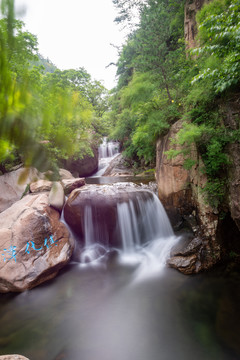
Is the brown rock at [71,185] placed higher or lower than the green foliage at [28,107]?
lower

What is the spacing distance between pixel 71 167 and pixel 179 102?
10.2 meters

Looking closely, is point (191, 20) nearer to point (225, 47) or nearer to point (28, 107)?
point (225, 47)

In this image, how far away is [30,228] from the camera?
467 cm

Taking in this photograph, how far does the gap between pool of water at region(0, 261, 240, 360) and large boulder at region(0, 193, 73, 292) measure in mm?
298

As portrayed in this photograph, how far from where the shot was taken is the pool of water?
2.89 meters

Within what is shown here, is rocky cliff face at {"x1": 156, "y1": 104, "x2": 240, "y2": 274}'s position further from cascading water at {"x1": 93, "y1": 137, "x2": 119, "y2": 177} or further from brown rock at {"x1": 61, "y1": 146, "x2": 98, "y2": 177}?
cascading water at {"x1": 93, "y1": 137, "x2": 119, "y2": 177}

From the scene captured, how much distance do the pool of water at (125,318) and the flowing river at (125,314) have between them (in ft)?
0.05

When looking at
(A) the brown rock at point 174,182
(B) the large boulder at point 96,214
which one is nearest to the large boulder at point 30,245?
(B) the large boulder at point 96,214

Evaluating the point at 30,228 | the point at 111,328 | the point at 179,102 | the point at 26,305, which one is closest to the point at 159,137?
the point at 179,102

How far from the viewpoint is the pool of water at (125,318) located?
289 centimetres

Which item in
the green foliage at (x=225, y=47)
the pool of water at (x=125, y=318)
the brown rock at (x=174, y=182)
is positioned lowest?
the pool of water at (x=125, y=318)

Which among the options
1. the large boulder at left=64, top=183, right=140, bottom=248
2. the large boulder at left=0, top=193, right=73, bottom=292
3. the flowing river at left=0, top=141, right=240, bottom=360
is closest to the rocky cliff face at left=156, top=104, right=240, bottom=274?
the flowing river at left=0, top=141, right=240, bottom=360

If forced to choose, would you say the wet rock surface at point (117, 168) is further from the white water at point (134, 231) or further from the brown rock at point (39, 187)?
the brown rock at point (39, 187)

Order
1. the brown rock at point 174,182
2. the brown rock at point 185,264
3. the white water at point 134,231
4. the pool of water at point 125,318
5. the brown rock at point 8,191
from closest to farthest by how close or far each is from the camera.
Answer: the pool of water at point 125,318 < the brown rock at point 185,264 < the brown rock at point 174,182 < the white water at point 134,231 < the brown rock at point 8,191
